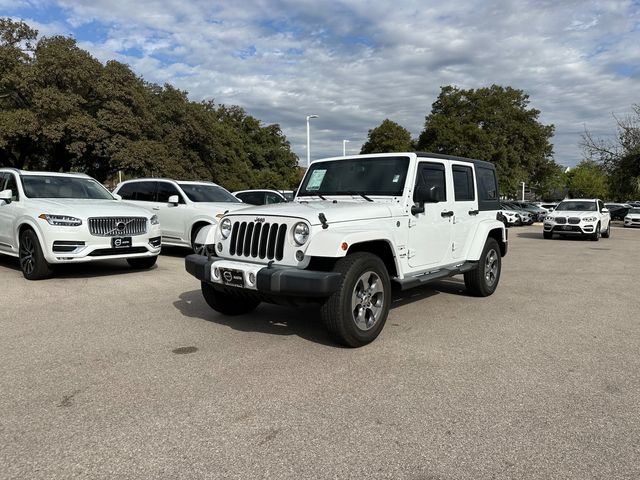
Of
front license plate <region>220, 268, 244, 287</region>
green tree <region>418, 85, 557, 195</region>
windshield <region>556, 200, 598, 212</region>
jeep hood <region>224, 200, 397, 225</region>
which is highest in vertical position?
green tree <region>418, 85, 557, 195</region>

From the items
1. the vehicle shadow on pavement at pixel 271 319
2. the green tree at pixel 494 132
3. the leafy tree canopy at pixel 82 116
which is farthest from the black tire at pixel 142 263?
the green tree at pixel 494 132

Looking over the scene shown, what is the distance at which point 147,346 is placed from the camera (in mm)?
4793

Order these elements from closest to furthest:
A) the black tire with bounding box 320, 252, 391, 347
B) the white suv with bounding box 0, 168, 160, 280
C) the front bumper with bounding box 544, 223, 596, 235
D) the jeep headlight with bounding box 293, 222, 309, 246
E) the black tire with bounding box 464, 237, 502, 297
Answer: the black tire with bounding box 320, 252, 391, 347, the jeep headlight with bounding box 293, 222, 309, 246, the black tire with bounding box 464, 237, 502, 297, the white suv with bounding box 0, 168, 160, 280, the front bumper with bounding box 544, 223, 596, 235

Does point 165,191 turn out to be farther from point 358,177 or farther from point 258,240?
point 258,240

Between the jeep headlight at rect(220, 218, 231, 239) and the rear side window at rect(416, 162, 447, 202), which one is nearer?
the jeep headlight at rect(220, 218, 231, 239)

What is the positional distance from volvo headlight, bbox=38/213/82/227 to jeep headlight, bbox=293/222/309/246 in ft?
15.8

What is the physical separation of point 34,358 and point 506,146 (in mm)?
38435

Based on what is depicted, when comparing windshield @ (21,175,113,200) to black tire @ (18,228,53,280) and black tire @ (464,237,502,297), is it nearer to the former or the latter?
black tire @ (18,228,53,280)

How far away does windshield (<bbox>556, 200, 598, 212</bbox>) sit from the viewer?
19.3 metres

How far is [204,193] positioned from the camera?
11727 mm

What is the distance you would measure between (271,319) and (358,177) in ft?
6.31

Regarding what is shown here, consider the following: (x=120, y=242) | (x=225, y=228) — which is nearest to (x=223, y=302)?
(x=225, y=228)

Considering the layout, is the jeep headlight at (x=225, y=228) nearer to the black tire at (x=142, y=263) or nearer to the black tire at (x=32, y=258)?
the black tire at (x=32, y=258)

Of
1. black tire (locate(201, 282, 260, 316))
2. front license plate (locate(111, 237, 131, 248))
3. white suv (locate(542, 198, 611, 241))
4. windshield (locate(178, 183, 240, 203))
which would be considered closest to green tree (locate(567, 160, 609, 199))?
white suv (locate(542, 198, 611, 241))
